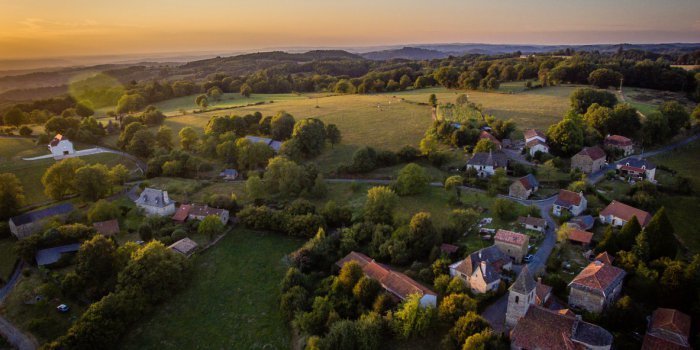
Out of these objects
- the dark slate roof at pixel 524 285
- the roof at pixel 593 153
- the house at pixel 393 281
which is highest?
the roof at pixel 593 153

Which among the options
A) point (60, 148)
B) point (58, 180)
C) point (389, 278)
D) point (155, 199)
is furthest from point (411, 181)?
point (60, 148)

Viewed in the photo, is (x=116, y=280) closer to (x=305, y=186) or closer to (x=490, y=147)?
(x=305, y=186)

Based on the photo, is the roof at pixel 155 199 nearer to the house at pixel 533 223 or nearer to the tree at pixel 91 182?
the tree at pixel 91 182

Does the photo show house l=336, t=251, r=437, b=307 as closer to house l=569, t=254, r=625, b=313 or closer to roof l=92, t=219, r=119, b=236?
house l=569, t=254, r=625, b=313

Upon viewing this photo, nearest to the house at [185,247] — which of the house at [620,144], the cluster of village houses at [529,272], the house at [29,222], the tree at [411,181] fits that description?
the cluster of village houses at [529,272]

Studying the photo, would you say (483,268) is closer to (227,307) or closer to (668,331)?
(668,331)

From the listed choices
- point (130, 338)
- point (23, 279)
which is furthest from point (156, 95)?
point (130, 338)
